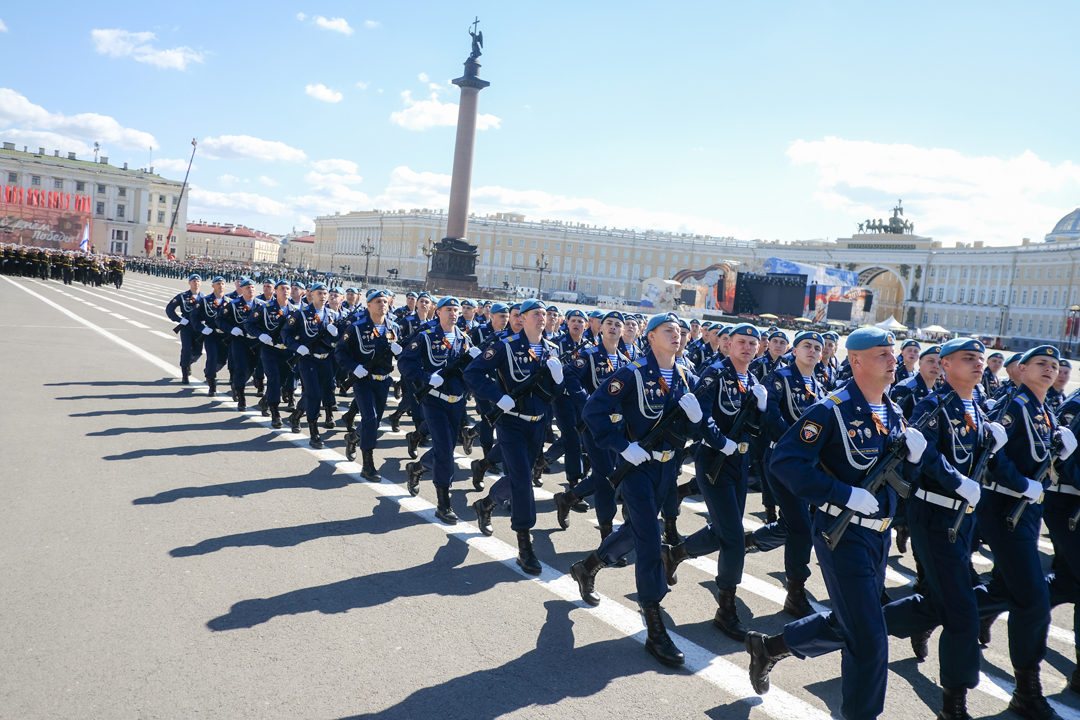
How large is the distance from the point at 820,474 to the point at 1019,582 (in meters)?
1.55

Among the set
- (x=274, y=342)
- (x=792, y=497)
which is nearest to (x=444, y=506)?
(x=792, y=497)

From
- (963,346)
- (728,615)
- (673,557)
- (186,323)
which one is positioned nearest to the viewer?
(963,346)

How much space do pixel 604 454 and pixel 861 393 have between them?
8.23ft

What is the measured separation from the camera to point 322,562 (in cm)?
559

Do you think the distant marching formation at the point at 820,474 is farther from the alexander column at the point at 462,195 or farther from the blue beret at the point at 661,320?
the alexander column at the point at 462,195

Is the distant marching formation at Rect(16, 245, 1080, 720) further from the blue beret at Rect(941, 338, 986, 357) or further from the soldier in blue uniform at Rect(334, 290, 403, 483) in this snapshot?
the soldier in blue uniform at Rect(334, 290, 403, 483)

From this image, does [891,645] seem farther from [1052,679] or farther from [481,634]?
[481,634]

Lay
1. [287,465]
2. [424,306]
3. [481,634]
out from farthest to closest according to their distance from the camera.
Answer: [424,306] → [287,465] → [481,634]

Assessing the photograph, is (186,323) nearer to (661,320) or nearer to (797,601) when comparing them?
(661,320)

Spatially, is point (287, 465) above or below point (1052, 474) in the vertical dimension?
below

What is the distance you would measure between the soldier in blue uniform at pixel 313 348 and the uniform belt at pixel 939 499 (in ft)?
24.2

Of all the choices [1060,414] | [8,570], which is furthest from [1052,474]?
[8,570]

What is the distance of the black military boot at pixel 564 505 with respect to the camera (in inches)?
272

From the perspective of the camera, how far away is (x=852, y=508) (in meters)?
3.50
